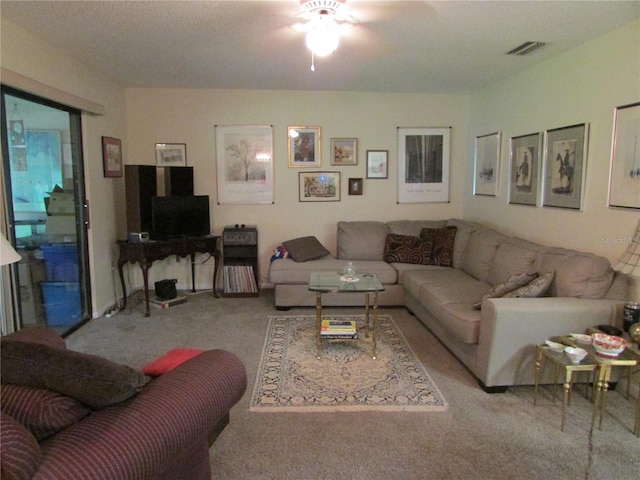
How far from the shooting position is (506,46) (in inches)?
133

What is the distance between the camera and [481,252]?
163 inches

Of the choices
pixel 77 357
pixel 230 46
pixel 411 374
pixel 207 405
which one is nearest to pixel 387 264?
pixel 411 374

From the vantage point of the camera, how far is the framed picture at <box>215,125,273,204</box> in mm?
5230

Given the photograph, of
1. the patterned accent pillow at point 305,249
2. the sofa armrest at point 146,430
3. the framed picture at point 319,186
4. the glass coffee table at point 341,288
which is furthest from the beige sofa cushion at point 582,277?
the framed picture at point 319,186

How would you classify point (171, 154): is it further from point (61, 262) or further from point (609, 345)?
point (609, 345)

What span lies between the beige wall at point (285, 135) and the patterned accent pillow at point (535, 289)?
8.61 ft

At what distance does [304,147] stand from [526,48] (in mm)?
2649

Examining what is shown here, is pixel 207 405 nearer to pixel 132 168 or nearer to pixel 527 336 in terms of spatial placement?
pixel 527 336

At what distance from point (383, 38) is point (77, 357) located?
291cm

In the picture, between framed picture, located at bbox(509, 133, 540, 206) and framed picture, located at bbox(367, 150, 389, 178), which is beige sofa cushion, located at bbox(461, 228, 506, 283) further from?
framed picture, located at bbox(367, 150, 389, 178)

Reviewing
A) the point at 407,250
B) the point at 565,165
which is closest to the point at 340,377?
the point at 407,250

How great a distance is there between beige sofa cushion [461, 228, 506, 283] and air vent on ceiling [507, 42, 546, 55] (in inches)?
62.7

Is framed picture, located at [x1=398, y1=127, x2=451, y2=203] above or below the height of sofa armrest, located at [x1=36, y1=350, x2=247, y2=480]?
above

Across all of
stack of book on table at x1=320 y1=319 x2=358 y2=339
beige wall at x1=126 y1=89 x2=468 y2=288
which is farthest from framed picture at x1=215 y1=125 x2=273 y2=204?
stack of book on table at x1=320 y1=319 x2=358 y2=339
